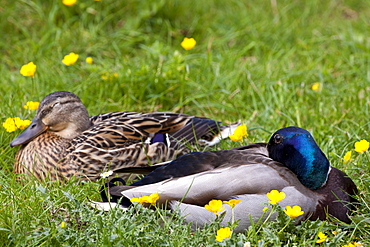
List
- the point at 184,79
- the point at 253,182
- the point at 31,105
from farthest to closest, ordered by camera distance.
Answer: the point at 184,79 < the point at 31,105 < the point at 253,182

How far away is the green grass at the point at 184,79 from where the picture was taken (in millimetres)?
3025

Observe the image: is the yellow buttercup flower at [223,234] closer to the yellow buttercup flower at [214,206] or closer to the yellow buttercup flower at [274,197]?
the yellow buttercup flower at [214,206]

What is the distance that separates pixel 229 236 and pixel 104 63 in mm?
3383

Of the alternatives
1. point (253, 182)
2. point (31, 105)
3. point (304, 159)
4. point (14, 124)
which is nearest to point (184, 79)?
point (31, 105)

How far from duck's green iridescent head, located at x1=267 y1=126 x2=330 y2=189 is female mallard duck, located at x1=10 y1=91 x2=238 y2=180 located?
1.01 metres

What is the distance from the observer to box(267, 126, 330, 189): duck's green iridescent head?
11.2 feet

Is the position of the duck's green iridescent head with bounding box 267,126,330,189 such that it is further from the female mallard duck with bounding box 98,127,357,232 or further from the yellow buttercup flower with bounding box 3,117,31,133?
the yellow buttercup flower with bounding box 3,117,31,133

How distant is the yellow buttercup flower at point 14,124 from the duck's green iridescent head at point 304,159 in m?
2.14

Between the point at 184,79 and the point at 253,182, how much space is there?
2153 millimetres

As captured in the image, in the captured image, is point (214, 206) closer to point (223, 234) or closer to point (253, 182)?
point (223, 234)

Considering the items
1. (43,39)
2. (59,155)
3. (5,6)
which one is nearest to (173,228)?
(59,155)

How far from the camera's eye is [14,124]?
427cm

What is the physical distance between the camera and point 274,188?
3.22 meters

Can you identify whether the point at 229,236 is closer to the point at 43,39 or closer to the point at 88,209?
the point at 88,209
